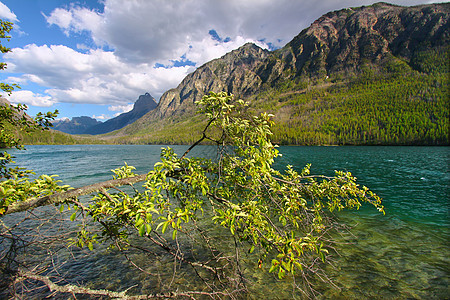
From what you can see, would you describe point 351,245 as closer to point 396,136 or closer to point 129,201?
point 129,201

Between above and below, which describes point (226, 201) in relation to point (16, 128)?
below

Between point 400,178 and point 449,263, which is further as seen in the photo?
point 400,178

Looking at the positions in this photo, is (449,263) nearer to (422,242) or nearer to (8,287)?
(422,242)

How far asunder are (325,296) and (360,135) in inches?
7302

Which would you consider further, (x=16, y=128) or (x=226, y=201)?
(x=16, y=128)

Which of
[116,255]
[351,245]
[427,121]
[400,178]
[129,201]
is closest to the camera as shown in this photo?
[129,201]

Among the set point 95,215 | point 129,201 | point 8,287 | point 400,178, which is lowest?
point 400,178

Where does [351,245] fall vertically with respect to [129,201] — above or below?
below

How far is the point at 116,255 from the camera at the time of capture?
10.8 m

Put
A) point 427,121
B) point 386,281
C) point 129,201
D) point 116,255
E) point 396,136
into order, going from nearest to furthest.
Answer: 1. point 129,201
2. point 386,281
3. point 116,255
4. point 396,136
5. point 427,121

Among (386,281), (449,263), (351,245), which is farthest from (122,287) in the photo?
(449,263)

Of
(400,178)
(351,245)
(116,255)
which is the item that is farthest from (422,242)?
(400,178)

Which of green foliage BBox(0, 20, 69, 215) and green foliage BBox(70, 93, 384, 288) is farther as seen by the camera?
green foliage BBox(0, 20, 69, 215)

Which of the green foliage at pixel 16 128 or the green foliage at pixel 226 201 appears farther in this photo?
the green foliage at pixel 16 128
